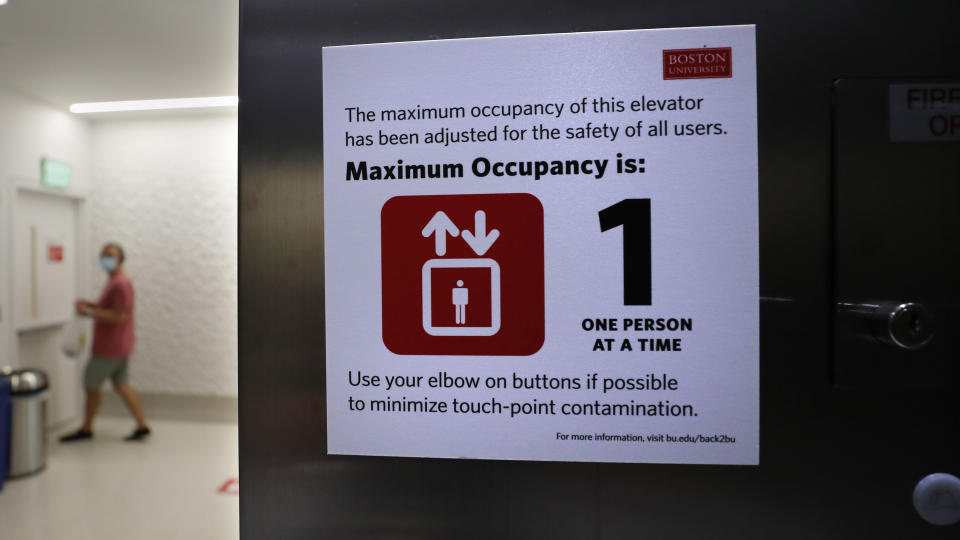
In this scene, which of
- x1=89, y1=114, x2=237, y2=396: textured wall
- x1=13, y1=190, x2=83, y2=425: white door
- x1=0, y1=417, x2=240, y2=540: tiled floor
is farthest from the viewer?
x1=89, y1=114, x2=237, y2=396: textured wall

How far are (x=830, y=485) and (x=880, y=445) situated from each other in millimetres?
101

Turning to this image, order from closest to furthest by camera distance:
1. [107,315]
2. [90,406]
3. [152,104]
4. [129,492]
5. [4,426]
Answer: [129,492]
[4,426]
[107,315]
[90,406]
[152,104]

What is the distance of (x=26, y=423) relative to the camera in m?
3.32

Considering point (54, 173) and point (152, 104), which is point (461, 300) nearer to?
point (152, 104)

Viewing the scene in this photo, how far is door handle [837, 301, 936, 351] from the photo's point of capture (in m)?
0.75

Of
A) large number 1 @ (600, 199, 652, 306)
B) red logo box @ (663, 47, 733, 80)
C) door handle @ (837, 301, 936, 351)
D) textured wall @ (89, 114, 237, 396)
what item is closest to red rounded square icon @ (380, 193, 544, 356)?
large number 1 @ (600, 199, 652, 306)

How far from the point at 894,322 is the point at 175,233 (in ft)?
18.2

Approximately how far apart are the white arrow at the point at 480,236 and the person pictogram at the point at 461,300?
6cm

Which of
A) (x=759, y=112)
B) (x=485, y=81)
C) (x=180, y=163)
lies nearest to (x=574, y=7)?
(x=485, y=81)

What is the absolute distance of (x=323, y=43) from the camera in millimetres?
852

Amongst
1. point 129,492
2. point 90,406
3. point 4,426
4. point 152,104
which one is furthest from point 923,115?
point 152,104

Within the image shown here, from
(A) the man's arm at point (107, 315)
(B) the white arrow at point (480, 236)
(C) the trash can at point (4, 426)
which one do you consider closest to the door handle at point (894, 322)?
(B) the white arrow at point (480, 236)

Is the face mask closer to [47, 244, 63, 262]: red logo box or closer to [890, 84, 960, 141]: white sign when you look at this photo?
[47, 244, 63, 262]: red logo box

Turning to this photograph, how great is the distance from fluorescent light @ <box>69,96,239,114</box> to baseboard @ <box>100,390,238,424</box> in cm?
274
